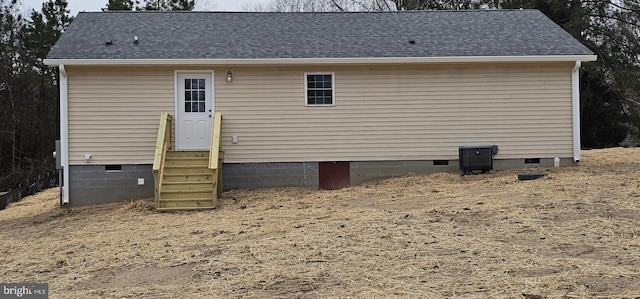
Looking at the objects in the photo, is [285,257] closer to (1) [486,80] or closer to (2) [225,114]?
(2) [225,114]

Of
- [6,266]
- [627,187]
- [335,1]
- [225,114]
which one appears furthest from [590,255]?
[335,1]

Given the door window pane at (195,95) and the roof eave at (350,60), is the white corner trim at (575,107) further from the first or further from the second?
the door window pane at (195,95)

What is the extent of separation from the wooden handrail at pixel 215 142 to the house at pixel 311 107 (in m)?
0.41

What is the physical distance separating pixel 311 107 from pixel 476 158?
347 cm

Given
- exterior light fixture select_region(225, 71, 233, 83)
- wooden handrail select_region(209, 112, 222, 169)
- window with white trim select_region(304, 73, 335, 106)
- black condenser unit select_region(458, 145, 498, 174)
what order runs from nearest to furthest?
wooden handrail select_region(209, 112, 222, 169) < black condenser unit select_region(458, 145, 498, 174) < exterior light fixture select_region(225, 71, 233, 83) < window with white trim select_region(304, 73, 335, 106)

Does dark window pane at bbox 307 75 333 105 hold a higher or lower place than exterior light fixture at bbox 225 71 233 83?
lower

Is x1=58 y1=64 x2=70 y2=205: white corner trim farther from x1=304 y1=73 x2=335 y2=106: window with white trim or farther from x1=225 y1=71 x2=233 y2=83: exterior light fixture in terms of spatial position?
x1=304 y1=73 x2=335 y2=106: window with white trim

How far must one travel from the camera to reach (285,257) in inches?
210

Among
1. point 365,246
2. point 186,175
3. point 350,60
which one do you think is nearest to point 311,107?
point 350,60

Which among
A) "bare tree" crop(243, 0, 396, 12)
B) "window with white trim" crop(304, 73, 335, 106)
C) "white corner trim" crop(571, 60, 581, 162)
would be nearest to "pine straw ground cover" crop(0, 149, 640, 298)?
"white corner trim" crop(571, 60, 581, 162)

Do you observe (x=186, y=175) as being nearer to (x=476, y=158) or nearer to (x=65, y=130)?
(x=65, y=130)

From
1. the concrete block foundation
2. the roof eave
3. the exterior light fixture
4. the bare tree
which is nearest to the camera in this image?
the roof eave

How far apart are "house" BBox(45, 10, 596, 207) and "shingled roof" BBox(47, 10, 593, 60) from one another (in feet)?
0.23

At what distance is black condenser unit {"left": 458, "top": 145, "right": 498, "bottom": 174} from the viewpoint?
1104cm
